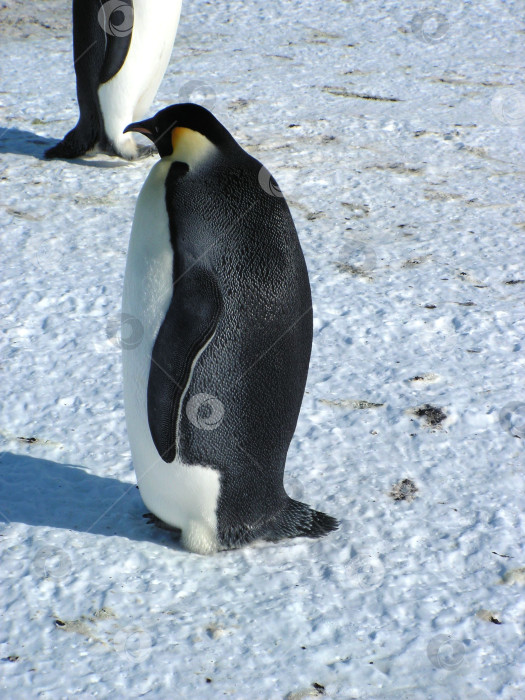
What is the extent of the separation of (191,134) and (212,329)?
392mm

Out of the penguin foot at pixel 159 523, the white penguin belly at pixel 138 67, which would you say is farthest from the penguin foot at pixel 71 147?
the penguin foot at pixel 159 523

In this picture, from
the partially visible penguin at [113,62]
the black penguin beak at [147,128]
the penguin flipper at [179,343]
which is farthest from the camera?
the partially visible penguin at [113,62]

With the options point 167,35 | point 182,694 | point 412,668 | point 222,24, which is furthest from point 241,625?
point 222,24

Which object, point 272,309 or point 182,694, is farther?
point 272,309

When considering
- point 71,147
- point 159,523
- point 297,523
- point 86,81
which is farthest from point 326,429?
point 86,81

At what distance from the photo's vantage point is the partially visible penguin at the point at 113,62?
409 centimetres

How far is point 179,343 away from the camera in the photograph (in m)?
1.73

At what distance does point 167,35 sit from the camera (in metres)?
4.26

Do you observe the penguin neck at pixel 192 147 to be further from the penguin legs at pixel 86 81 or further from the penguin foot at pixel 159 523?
the penguin legs at pixel 86 81

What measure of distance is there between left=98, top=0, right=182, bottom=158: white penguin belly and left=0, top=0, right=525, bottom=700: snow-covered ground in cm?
21

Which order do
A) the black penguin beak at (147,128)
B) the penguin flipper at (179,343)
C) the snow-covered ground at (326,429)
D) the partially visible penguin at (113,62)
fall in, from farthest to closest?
the partially visible penguin at (113,62) → the black penguin beak at (147,128) → the penguin flipper at (179,343) → the snow-covered ground at (326,429)

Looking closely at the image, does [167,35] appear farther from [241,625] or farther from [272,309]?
[241,625]

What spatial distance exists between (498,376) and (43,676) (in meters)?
1.57

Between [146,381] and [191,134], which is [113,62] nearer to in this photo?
[191,134]
